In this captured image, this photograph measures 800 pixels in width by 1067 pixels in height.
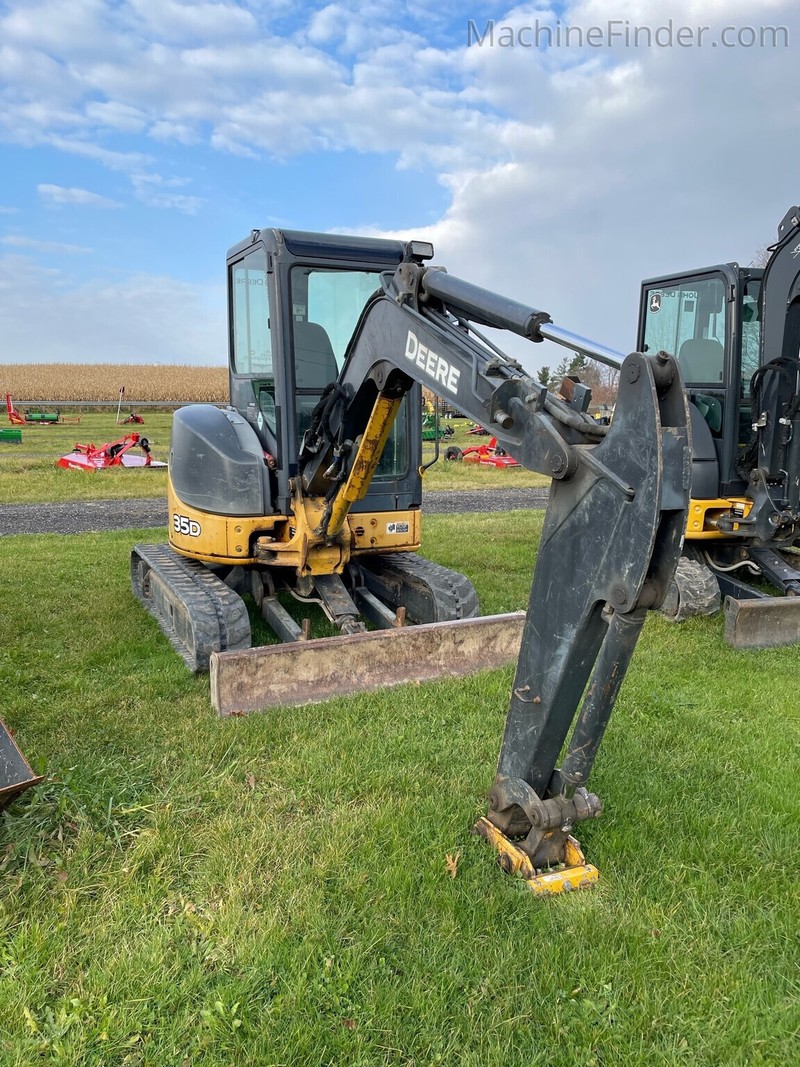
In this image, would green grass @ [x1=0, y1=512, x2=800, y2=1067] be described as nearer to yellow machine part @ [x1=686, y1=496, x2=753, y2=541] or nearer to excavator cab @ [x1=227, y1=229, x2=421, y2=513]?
excavator cab @ [x1=227, y1=229, x2=421, y2=513]

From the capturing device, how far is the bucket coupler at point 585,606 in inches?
94.5

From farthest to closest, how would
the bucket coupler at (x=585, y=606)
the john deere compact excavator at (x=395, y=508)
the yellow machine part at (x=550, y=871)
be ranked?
the yellow machine part at (x=550, y=871)
the john deere compact excavator at (x=395, y=508)
the bucket coupler at (x=585, y=606)

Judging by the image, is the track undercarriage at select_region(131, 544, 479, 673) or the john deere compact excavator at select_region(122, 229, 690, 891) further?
the track undercarriage at select_region(131, 544, 479, 673)

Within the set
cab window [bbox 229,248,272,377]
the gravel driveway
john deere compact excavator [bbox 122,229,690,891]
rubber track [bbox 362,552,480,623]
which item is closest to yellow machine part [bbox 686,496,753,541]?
rubber track [bbox 362,552,480,623]

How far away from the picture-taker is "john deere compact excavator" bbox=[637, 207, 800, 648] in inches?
242

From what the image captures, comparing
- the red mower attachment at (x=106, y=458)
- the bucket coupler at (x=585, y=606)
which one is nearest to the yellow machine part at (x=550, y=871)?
the bucket coupler at (x=585, y=606)

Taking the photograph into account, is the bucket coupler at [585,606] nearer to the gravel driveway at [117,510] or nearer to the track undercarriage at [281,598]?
the track undercarriage at [281,598]

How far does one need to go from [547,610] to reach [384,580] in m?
3.79

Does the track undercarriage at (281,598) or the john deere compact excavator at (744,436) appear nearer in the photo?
the track undercarriage at (281,598)

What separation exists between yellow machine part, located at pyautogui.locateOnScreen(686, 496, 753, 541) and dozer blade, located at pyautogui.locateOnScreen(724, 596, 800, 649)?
748 millimetres

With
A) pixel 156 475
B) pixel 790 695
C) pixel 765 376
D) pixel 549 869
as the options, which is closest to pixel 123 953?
pixel 549 869

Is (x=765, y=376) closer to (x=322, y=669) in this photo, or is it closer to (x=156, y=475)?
(x=322, y=669)

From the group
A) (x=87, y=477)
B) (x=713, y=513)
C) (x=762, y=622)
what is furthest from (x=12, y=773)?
(x=87, y=477)

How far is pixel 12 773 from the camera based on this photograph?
3.23m
